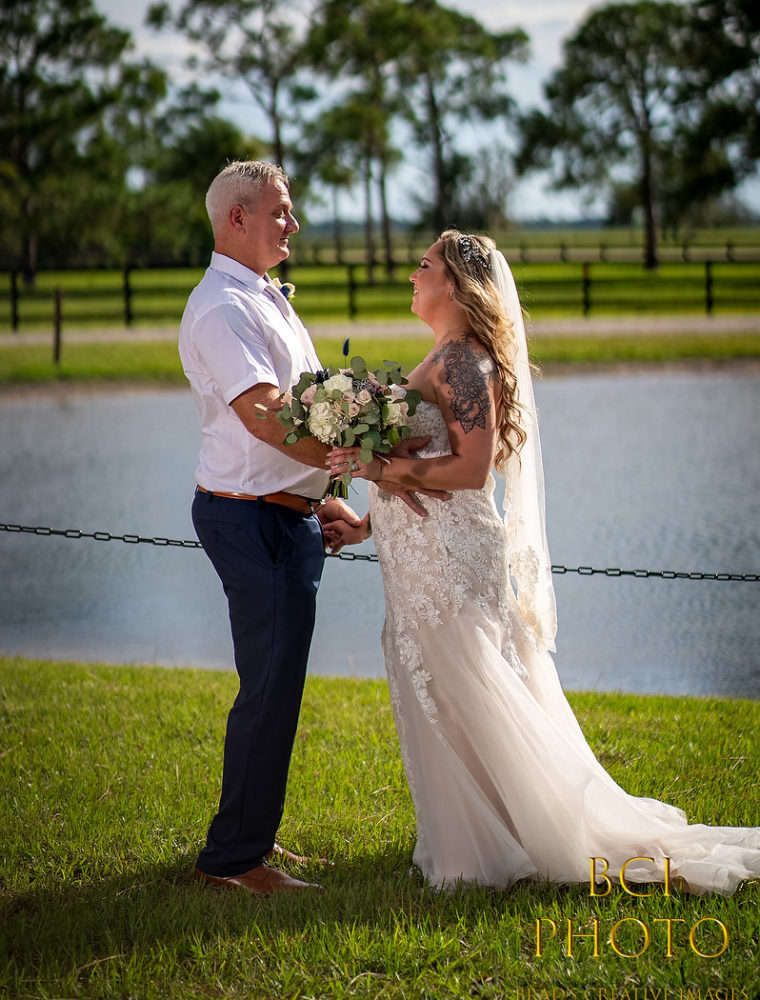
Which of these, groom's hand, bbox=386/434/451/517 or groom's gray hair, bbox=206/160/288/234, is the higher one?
groom's gray hair, bbox=206/160/288/234

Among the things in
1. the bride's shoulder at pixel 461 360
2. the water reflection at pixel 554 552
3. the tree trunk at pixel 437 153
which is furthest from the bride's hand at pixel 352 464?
the tree trunk at pixel 437 153

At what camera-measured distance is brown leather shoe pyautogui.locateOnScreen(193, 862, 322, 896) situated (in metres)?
4.15

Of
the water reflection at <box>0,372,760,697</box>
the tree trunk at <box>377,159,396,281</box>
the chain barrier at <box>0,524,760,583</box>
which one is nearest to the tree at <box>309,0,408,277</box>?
the tree trunk at <box>377,159,396,281</box>

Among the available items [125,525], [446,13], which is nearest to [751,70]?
[446,13]

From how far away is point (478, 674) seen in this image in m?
4.18

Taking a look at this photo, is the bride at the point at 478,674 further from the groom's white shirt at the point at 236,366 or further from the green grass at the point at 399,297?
the green grass at the point at 399,297

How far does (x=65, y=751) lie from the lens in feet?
18.4

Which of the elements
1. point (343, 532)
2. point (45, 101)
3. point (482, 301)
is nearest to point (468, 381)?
point (482, 301)

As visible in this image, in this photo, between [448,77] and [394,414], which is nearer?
[394,414]

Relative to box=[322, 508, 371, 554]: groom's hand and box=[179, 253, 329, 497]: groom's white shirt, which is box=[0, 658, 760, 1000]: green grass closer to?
box=[322, 508, 371, 554]: groom's hand

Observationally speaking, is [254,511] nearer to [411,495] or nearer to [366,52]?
[411,495]

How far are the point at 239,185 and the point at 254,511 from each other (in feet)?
3.51

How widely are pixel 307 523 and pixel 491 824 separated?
3.84ft

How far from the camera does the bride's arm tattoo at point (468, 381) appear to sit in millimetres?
4094
